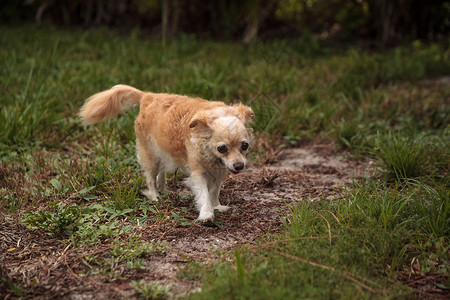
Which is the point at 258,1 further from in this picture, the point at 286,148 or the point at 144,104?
the point at 144,104

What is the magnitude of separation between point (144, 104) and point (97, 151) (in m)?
0.93

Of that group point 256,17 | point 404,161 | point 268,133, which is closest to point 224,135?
point 404,161

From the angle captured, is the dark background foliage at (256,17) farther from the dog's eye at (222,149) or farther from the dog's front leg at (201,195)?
the dog's eye at (222,149)

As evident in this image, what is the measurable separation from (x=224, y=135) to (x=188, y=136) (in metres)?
0.39

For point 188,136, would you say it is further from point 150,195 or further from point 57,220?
point 57,220

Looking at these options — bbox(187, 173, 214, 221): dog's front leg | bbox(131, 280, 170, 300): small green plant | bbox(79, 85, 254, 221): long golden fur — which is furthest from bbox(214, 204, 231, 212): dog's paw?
bbox(131, 280, 170, 300): small green plant

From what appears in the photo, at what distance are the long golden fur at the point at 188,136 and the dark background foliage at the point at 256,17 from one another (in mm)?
6529

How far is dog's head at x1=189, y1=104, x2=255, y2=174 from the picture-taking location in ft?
10.8

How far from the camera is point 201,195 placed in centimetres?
358

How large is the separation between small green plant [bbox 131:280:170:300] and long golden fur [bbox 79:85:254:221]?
922mm

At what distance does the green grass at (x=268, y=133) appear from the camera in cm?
274

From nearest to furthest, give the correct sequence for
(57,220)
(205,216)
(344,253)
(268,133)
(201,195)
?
(344,253)
(57,220)
(205,216)
(201,195)
(268,133)

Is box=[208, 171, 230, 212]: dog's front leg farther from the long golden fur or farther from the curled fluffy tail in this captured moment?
the curled fluffy tail

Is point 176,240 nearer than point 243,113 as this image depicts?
Yes
